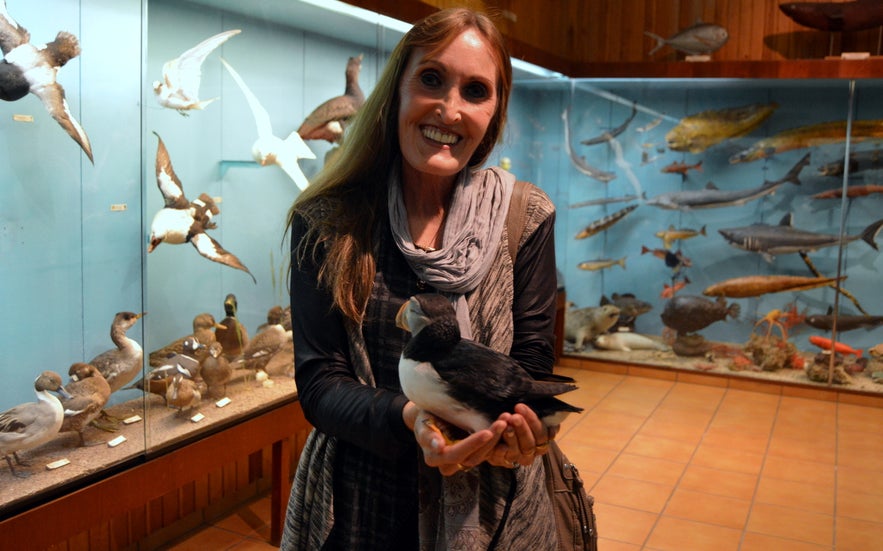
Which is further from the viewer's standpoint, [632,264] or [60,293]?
[632,264]

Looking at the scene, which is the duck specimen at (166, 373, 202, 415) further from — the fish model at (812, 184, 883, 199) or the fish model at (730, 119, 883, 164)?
the fish model at (812, 184, 883, 199)

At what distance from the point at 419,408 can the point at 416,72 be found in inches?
19.1

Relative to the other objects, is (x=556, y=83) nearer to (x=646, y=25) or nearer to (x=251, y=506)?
(x=646, y=25)

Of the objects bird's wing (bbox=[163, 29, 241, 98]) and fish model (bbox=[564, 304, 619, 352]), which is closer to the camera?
bird's wing (bbox=[163, 29, 241, 98])

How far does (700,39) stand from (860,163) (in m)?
1.25

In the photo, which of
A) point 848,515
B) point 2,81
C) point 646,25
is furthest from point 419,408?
point 646,25

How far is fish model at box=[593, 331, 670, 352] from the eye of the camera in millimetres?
5312

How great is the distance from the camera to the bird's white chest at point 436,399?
102 cm

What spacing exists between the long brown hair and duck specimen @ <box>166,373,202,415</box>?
1.46m

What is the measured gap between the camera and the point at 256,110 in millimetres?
2797

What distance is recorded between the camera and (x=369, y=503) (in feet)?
3.82

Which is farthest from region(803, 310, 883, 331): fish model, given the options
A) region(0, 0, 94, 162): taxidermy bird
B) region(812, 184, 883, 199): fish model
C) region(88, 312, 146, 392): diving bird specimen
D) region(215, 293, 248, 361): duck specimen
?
region(0, 0, 94, 162): taxidermy bird

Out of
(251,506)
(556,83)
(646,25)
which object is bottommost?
(251,506)

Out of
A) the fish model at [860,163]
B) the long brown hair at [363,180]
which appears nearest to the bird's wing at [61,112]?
the long brown hair at [363,180]
